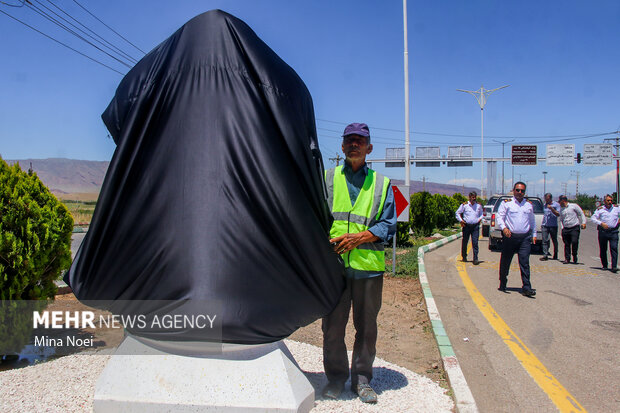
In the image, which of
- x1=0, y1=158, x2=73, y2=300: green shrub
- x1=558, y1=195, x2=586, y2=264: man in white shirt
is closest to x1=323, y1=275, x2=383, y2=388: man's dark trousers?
x1=0, y1=158, x2=73, y2=300: green shrub

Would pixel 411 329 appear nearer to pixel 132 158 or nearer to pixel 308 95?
pixel 308 95

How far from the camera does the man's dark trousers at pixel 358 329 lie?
363cm

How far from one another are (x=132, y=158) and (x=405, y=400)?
264 cm

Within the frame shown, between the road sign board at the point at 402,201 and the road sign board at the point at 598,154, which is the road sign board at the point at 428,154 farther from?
the road sign board at the point at 402,201

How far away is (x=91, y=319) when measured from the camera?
237 inches

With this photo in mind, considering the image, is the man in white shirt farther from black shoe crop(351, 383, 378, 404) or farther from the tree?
the tree

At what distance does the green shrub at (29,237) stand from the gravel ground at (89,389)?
851 mm

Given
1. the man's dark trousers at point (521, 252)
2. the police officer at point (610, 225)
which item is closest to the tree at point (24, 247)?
the man's dark trousers at point (521, 252)

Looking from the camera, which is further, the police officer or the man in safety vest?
the police officer

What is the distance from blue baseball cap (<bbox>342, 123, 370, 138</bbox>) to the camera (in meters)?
3.69

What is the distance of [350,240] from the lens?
3404 mm

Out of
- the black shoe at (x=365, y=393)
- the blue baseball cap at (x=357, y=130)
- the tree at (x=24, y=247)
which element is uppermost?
the blue baseball cap at (x=357, y=130)

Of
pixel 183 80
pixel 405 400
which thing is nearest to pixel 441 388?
pixel 405 400

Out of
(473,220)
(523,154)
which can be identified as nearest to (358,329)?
(473,220)
